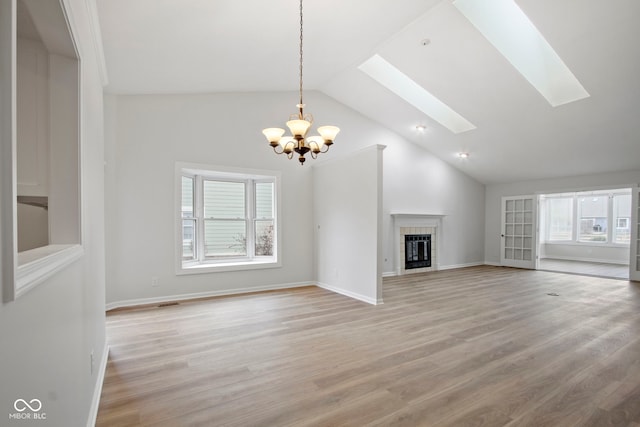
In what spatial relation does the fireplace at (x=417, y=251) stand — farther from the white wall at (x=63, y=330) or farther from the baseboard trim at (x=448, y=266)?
the white wall at (x=63, y=330)

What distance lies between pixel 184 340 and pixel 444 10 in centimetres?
486

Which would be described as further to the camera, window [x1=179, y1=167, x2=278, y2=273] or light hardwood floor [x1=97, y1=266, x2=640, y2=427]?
window [x1=179, y1=167, x2=278, y2=273]

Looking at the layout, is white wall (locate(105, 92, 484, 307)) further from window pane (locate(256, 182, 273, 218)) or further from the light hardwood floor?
the light hardwood floor

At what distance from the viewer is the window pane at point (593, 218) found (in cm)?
934

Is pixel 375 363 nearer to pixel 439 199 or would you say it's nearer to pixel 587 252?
pixel 439 199

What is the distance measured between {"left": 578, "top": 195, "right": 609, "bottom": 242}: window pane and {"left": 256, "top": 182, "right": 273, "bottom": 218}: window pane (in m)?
9.90

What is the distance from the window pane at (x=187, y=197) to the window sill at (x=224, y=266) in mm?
855

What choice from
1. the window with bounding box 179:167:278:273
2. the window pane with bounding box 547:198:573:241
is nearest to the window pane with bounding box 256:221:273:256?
the window with bounding box 179:167:278:273

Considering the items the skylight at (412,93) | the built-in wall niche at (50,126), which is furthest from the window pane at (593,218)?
the built-in wall niche at (50,126)

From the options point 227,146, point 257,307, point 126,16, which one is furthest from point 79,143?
point 227,146

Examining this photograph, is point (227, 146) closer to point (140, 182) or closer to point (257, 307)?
point (140, 182)

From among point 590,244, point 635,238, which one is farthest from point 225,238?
point 590,244

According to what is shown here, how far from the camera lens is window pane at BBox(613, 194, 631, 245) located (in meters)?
8.94

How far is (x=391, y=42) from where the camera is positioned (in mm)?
4551
